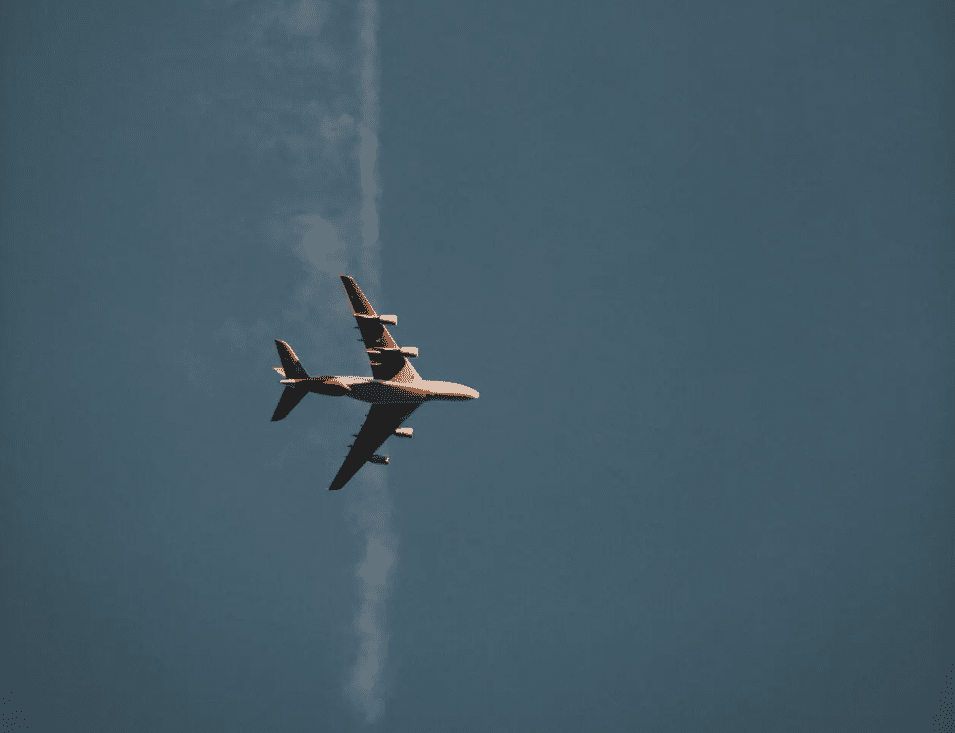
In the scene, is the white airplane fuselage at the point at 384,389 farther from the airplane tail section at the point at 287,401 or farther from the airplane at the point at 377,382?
the airplane tail section at the point at 287,401

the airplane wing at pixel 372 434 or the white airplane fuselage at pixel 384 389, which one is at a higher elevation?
the white airplane fuselage at pixel 384 389

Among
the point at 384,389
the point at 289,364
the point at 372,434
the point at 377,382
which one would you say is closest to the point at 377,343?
the point at 377,382

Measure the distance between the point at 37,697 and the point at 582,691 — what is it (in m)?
67.3

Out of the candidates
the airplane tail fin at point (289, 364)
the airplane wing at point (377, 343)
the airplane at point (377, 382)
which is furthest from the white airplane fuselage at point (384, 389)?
the airplane wing at point (377, 343)

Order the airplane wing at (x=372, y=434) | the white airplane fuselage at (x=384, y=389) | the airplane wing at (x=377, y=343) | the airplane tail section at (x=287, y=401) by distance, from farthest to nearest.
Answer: the airplane wing at (x=372, y=434)
the airplane tail section at (x=287, y=401)
the airplane wing at (x=377, y=343)
the white airplane fuselage at (x=384, y=389)

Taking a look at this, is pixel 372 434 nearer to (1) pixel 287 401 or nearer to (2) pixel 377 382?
→ (2) pixel 377 382

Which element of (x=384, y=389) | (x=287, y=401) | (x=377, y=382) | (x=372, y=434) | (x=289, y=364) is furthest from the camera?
(x=372, y=434)

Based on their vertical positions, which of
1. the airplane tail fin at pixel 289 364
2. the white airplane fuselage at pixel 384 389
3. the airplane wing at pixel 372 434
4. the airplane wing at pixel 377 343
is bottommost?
the airplane wing at pixel 372 434

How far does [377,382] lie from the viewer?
6372 cm

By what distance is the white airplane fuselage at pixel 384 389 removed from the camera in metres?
63.0

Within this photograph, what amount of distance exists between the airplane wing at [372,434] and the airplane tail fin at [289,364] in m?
8.96

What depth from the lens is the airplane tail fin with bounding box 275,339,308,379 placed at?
63.2m

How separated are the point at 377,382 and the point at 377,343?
12.0 ft

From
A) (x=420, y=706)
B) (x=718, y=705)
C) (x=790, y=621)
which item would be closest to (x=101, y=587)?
(x=420, y=706)
